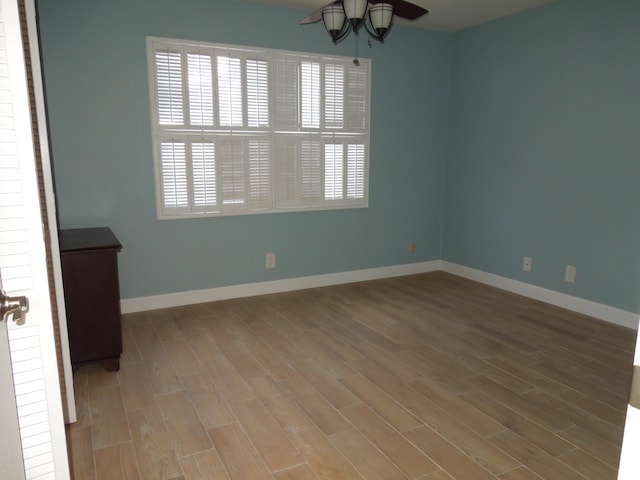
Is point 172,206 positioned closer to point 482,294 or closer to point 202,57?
point 202,57

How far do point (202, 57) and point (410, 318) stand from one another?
2.67 m

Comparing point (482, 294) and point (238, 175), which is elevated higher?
point (238, 175)

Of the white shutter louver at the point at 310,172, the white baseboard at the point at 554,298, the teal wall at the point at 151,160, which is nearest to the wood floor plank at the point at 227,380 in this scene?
the teal wall at the point at 151,160

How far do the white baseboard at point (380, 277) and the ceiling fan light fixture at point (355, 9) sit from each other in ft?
8.29

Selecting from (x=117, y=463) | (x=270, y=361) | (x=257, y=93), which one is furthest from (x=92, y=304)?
(x=257, y=93)

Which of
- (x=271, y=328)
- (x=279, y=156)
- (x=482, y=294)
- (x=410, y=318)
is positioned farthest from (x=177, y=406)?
(x=482, y=294)

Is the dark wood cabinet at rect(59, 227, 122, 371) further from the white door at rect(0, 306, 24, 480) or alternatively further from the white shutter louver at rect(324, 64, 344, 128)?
the white shutter louver at rect(324, 64, 344, 128)

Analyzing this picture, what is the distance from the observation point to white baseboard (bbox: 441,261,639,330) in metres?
3.48

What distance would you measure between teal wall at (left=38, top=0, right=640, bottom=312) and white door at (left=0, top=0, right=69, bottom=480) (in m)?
2.40

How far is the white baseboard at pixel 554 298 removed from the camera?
3479 millimetres

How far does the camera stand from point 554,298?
395 centimetres

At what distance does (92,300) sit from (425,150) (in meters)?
3.54

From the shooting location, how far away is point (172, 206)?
375 centimetres

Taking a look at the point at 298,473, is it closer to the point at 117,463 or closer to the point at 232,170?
the point at 117,463
